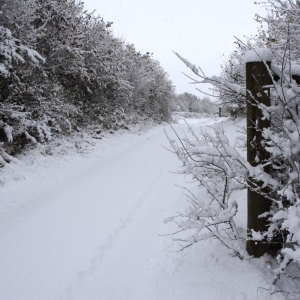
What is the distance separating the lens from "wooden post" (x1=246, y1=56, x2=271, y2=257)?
209cm

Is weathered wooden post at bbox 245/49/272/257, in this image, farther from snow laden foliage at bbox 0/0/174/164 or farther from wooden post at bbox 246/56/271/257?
snow laden foliage at bbox 0/0/174/164

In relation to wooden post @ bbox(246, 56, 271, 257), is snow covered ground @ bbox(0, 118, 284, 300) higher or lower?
lower

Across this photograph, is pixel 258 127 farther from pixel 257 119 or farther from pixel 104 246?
pixel 104 246

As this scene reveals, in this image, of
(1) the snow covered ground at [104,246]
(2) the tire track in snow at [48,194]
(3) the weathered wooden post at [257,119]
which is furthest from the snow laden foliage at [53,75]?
(3) the weathered wooden post at [257,119]

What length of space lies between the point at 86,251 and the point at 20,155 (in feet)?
15.7

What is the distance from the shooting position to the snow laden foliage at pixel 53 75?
651cm

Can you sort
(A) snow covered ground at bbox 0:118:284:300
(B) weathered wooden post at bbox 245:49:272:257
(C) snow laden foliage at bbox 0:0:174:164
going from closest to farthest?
(B) weathered wooden post at bbox 245:49:272:257 → (A) snow covered ground at bbox 0:118:284:300 → (C) snow laden foliage at bbox 0:0:174:164

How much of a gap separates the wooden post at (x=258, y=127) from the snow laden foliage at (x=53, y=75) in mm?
5937

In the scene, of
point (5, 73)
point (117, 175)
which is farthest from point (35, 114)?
point (117, 175)

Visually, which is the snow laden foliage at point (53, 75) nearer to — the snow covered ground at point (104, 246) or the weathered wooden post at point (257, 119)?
the snow covered ground at point (104, 246)

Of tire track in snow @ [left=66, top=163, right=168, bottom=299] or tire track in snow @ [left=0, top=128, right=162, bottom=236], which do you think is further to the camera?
tire track in snow @ [left=0, top=128, right=162, bottom=236]

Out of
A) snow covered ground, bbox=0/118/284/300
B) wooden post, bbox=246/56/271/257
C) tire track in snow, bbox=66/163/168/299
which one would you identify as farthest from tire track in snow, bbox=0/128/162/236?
wooden post, bbox=246/56/271/257

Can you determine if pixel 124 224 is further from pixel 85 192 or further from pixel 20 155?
pixel 20 155

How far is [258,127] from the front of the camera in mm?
2113
